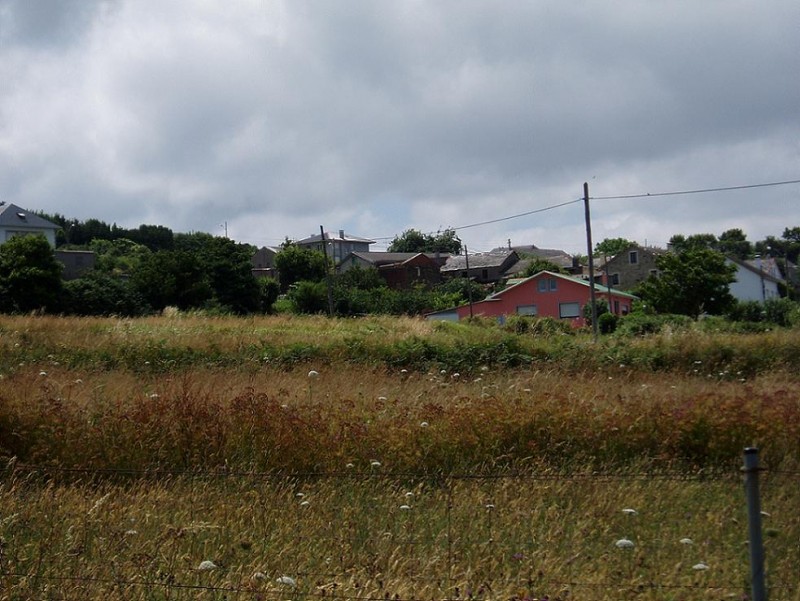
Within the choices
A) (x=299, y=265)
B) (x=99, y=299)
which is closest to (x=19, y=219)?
(x=299, y=265)

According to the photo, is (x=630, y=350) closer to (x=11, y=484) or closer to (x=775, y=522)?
(x=775, y=522)

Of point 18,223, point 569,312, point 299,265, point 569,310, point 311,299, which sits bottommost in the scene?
point 569,312

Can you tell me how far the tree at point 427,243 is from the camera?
101 m

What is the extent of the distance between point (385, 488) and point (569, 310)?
53.5 m

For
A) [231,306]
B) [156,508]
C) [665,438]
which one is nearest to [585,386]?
[665,438]

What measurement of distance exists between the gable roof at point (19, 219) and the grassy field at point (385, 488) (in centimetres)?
6425

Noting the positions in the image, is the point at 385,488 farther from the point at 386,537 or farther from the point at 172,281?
the point at 172,281

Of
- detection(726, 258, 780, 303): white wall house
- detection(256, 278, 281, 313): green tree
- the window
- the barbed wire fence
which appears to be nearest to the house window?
the window

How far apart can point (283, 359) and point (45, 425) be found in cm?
773

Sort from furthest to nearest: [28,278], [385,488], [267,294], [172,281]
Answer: [267,294]
[172,281]
[28,278]
[385,488]

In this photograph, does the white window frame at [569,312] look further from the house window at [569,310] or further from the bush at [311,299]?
the bush at [311,299]

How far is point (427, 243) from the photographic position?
10356 centimetres

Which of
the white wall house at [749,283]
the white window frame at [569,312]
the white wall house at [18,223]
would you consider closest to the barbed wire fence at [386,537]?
the white window frame at [569,312]

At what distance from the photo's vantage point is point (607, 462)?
23.2 feet
